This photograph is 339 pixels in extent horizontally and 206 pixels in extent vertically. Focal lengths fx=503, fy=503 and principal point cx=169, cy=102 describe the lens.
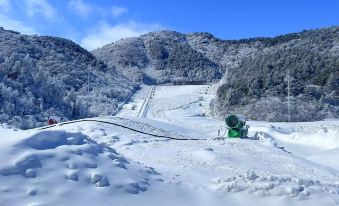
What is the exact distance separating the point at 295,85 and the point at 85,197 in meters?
40.4

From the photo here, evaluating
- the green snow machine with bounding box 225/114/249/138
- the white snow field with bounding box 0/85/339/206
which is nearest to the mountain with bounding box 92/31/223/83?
the green snow machine with bounding box 225/114/249/138

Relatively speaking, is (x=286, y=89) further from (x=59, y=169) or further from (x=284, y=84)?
(x=59, y=169)

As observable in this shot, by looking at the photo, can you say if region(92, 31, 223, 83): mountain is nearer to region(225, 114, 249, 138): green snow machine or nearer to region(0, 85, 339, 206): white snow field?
region(225, 114, 249, 138): green snow machine

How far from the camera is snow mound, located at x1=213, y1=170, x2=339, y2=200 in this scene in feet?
30.1

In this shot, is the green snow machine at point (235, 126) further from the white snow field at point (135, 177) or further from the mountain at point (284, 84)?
the mountain at point (284, 84)

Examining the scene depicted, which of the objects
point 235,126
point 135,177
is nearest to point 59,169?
point 135,177

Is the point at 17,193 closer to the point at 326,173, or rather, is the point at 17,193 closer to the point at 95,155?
the point at 95,155

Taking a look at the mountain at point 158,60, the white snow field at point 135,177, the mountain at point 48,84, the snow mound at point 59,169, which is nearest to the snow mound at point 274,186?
the white snow field at point 135,177

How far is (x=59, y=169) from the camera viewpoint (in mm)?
8539

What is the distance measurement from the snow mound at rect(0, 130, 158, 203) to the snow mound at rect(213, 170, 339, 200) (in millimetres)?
1558

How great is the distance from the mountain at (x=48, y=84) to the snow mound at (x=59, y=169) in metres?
A: 22.1

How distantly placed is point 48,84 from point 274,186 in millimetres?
38669

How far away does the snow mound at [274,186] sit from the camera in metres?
9.19

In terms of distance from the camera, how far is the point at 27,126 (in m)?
31.2
